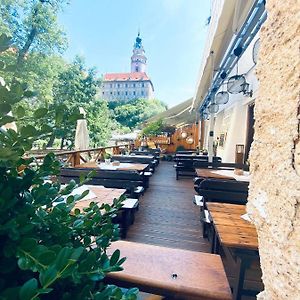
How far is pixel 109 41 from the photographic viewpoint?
129ft

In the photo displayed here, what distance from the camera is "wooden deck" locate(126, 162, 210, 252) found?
259cm

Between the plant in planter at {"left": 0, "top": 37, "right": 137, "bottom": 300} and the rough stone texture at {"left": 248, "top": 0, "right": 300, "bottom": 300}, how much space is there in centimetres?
33

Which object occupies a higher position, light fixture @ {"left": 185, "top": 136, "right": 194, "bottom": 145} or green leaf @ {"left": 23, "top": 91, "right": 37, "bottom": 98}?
green leaf @ {"left": 23, "top": 91, "right": 37, "bottom": 98}

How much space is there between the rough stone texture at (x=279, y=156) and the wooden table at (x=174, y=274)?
0.83ft

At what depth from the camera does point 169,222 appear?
3166 mm

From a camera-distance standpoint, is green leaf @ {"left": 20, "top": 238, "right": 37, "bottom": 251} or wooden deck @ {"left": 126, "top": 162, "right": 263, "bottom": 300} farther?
wooden deck @ {"left": 126, "top": 162, "right": 263, "bottom": 300}

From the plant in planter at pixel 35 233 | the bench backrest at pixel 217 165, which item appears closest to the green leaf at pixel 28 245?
the plant in planter at pixel 35 233

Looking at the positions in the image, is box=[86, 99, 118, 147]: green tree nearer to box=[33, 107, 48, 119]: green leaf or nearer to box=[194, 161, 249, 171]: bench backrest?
box=[194, 161, 249, 171]: bench backrest

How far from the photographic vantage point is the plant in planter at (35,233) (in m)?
0.37

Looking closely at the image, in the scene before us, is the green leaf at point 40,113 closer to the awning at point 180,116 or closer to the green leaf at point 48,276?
the green leaf at point 48,276

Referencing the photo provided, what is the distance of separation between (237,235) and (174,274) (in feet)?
2.13

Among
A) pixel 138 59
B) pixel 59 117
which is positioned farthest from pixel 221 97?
pixel 138 59

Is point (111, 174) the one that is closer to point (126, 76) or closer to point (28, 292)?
point (28, 292)

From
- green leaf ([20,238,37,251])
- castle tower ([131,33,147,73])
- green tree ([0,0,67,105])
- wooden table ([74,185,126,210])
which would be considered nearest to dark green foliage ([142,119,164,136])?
green tree ([0,0,67,105])
